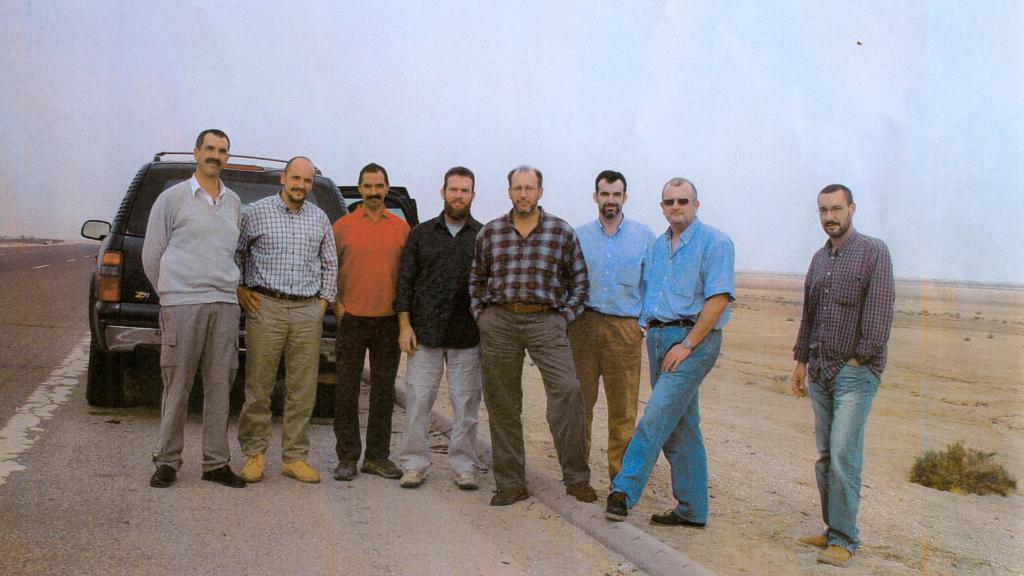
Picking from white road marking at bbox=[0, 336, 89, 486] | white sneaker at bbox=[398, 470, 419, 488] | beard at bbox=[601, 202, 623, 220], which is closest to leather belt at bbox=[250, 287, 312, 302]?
white sneaker at bbox=[398, 470, 419, 488]

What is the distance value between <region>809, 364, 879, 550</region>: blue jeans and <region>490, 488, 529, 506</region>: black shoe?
6.07 feet

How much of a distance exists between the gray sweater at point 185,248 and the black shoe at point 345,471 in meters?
1.36

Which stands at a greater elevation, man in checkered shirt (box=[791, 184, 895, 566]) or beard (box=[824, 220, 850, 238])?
beard (box=[824, 220, 850, 238])

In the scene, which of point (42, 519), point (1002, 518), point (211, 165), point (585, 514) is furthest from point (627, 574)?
point (1002, 518)

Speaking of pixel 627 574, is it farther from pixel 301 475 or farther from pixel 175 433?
pixel 175 433

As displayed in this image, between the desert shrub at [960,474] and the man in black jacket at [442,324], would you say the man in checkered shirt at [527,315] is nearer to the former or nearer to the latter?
the man in black jacket at [442,324]

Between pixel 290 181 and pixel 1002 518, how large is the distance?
19.8 ft

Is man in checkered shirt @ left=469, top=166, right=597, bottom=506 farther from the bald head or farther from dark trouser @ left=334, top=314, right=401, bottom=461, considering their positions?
the bald head

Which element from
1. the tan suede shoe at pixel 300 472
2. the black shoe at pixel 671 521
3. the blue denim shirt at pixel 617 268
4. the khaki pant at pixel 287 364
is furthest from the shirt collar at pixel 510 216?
the tan suede shoe at pixel 300 472

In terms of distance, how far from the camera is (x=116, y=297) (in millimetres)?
7387

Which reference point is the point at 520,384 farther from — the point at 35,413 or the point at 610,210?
the point at 35,413

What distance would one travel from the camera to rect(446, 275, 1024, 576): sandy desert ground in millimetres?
5355

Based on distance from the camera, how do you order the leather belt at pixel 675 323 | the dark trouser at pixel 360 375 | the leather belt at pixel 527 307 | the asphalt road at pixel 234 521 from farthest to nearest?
the dark trouser at pixel 360 375, the leather belt at pixel 527 307, the leather belt at pixel 675 323, the asphalt road at pixel 234 521

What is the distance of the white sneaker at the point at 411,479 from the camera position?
20.5 feet
